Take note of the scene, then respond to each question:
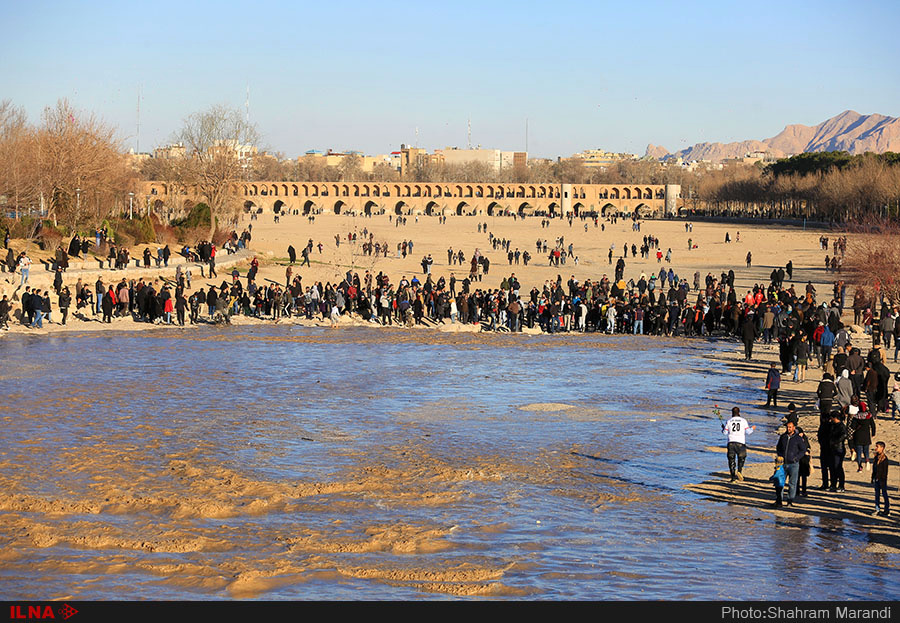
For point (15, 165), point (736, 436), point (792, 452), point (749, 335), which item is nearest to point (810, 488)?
point (736, 436)

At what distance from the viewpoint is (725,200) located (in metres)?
127

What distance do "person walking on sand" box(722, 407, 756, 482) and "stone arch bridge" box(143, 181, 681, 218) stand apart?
12655cm

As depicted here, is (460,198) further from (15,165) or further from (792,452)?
(792,452)

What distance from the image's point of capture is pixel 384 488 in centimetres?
1491

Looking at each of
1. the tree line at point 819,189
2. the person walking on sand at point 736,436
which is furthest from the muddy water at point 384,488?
the tree line at point 819,189

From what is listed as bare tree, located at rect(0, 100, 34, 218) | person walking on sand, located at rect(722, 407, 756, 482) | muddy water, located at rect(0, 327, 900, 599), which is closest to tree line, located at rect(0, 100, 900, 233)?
bare tree, located at rect(0, 100, 34, 218)

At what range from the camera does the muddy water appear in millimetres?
11164

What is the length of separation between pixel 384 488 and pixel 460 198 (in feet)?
458

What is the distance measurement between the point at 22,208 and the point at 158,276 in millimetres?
10079

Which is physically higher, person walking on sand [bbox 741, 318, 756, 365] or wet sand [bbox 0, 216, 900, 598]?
person walking on sand [bbox 741, 318, 756, 365]

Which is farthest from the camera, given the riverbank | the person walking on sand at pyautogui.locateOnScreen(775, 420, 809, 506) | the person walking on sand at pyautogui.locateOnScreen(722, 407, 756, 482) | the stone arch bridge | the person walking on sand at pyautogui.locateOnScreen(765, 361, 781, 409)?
the stone arch bridge

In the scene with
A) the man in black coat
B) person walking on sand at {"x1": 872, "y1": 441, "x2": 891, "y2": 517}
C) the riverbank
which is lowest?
the riverbank

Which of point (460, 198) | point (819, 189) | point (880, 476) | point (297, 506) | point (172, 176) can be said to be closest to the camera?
point (880, 476)

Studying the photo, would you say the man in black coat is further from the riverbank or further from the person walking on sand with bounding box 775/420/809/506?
the person walking on sand with bounding box 775/420/809/506
